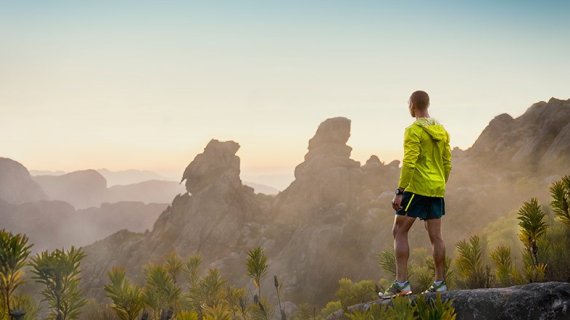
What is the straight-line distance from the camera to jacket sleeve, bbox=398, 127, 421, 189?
5.25 meters

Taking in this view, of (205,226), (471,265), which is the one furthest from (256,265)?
(205,226)

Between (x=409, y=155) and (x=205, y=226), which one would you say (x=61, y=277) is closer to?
(x=409, y=155)

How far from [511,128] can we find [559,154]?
19995mm

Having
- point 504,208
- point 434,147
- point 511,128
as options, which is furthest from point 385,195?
point 434,147

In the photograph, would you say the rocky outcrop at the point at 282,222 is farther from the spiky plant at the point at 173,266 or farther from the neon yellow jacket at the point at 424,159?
the neon yellow jacket at the point at 424,159

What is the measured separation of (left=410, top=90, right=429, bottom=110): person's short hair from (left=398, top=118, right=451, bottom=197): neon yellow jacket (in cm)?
21

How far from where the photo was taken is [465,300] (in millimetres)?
4930

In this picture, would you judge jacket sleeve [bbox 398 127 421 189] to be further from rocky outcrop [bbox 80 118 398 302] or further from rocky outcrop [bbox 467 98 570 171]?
rocky outcrop [bbox 467 98 570 171]

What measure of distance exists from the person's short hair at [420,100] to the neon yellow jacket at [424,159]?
209mm

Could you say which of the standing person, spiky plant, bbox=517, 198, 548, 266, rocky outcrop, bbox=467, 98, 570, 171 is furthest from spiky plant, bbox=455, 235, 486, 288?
rocky outcrop, bbox=467, 98, 570, 171

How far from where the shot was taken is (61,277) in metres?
6.09

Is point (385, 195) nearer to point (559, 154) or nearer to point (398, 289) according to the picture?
point (559, 154)

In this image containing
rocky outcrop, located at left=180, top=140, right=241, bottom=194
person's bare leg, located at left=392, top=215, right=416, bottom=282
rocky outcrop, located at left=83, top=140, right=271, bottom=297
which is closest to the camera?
person's bare leg, located at left=392, top=215, right=416, bottom=282

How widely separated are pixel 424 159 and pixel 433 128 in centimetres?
46
